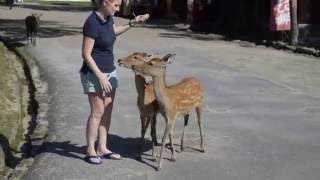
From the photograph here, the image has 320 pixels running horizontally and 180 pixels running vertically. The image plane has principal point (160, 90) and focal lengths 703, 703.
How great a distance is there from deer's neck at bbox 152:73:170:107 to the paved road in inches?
28.9

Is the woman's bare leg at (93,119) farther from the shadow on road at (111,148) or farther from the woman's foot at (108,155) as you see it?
the shadow on road at (111,148)

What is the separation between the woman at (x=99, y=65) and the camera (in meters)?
7.18

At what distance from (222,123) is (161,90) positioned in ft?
9.57

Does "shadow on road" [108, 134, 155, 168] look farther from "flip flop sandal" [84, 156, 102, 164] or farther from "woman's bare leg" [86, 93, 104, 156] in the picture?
"woman's bare leg" [86, 93, 104, 156]

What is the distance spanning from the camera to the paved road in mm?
7566

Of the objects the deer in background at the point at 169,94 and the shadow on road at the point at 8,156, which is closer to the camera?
the deer in background at the point at 169,94

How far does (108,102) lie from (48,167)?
0.96 m

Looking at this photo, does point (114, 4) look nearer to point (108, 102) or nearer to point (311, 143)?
point (108, 102)

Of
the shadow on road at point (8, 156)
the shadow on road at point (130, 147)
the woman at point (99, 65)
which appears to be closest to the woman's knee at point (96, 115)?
the woman at point (99, 65)

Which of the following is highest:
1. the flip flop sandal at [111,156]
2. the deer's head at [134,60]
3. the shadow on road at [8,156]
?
the deer's head at [134,60]

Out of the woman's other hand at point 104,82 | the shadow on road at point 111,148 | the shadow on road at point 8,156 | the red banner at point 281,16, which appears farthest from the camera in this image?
the red banner at point 281,16

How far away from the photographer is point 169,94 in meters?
7.59

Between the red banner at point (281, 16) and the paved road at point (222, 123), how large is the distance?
3.73m

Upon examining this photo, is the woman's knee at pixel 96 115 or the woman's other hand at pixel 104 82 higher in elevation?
the woman's other hand at pixel 104 82
